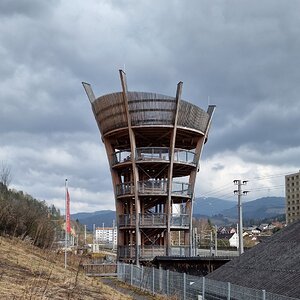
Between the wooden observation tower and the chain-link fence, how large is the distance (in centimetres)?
1253

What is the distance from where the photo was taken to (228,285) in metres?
14.1

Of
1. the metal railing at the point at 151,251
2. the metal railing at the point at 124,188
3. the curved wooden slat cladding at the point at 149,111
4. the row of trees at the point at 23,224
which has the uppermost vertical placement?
the curved wooden slat cladding at the point at 149,111

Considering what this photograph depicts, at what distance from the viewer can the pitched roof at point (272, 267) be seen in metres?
13.7

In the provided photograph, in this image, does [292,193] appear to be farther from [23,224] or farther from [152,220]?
[23,224]

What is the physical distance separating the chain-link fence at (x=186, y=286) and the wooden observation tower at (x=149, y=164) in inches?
493

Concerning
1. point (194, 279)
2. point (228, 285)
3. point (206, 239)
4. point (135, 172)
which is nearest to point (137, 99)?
point (135, 172)

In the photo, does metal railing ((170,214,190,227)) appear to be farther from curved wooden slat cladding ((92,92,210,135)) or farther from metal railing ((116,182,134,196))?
curved wooden slat cladding ((92,92,210,135))

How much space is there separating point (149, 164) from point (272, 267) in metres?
28.6

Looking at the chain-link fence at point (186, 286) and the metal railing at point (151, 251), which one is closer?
the chain-link fence at point (186, 286)

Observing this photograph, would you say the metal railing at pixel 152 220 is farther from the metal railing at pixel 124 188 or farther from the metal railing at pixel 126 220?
the metal railing at pixel 124 188

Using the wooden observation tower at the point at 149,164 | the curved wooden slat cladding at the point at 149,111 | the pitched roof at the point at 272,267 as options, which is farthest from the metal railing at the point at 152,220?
the pitched roof at the point at 272,267

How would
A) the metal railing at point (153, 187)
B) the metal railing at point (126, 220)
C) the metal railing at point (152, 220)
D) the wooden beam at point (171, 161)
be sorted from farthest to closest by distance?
the metal railing at point (126, 220)
the metal railing at point (152, 220)
the metal railing at point (153, 187)
the wooden beam at point (171, 161)

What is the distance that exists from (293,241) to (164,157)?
26607 millimetres

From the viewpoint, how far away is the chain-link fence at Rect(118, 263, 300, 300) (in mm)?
13261
